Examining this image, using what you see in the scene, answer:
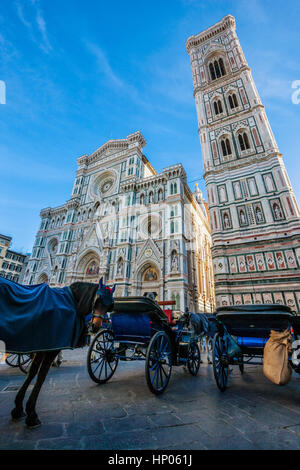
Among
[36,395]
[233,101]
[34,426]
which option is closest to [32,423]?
[34,426]

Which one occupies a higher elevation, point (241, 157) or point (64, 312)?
point (241, 157)

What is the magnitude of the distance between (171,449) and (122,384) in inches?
99.2

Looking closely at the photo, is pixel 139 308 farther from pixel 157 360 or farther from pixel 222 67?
pixel 222 67

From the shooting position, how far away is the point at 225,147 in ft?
62.0

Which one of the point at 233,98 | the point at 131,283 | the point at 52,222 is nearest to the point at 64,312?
the point at 131,283

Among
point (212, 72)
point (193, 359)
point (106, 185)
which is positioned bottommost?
point (193, 359)

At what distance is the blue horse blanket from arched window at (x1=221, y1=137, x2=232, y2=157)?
1986 centimetres

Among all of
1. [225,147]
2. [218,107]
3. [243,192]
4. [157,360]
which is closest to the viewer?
[157,360]

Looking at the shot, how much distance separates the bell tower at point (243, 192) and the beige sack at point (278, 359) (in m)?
10.8

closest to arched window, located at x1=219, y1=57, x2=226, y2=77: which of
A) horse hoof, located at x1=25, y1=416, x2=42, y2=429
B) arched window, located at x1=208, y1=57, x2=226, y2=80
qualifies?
arched window, located at x1=208, y1=57, x2=226, y2=80

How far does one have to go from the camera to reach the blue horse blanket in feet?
6.79

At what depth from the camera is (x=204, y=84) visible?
22.6m

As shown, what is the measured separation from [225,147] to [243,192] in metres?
5.49
